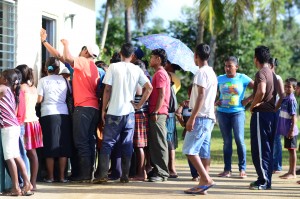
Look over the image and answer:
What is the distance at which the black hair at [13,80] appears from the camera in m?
8.59

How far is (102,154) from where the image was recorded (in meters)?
9.90

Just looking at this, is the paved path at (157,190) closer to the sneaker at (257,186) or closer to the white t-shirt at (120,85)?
the sneaker at (257,186)

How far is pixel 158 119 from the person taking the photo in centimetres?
1028

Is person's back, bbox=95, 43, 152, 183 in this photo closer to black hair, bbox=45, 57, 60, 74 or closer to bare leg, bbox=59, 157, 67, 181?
bare leg, bbox=59, 157, 67, 181

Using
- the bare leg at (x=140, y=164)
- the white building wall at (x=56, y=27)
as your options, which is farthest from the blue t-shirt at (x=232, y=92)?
the white building wall at (x=56, y=27)

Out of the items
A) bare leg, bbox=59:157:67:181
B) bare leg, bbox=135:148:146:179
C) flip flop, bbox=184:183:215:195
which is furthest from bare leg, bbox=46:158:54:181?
flip flop, bbox=184:183:215:195

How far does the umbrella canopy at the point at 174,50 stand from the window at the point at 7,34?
6.92 feet

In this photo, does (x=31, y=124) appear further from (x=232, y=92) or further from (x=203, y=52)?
(x=232, y=92)

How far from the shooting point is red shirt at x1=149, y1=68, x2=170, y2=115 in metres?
10.2

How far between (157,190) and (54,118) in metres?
1.88

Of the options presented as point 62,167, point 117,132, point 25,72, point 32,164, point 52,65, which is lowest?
point 62,167

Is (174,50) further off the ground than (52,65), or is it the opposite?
(174,50)

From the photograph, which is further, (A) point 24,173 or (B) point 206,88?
(B) point 206,88

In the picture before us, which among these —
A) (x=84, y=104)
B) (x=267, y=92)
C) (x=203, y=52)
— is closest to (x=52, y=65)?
(x=84, y=104)
